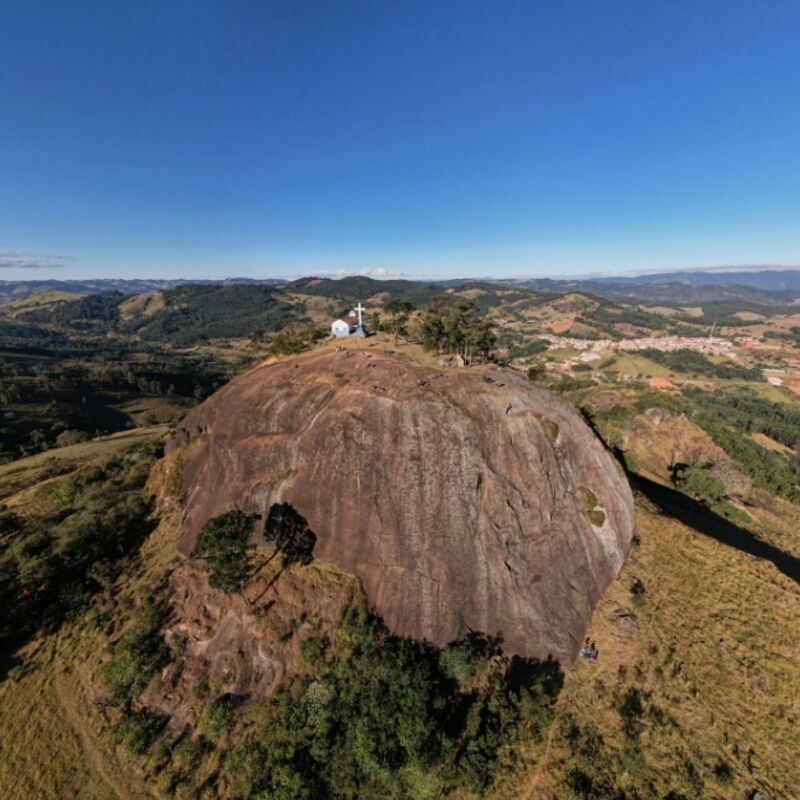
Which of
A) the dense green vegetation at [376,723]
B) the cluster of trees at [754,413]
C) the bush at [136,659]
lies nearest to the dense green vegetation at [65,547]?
the bush at [136,659]

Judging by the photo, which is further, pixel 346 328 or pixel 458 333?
pixel 346 328

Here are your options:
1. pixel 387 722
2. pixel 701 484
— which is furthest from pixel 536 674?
pixel 701 484

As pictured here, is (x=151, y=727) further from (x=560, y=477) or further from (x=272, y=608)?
(x=560, y=477)

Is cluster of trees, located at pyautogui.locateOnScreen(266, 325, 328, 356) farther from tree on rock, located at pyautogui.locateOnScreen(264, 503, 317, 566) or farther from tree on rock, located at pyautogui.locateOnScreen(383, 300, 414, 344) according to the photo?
tree on rock, located at pyautogui.locateOnScreen(264, 503, 317, 566)

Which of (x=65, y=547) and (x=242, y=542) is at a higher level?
(x=242, y=542)

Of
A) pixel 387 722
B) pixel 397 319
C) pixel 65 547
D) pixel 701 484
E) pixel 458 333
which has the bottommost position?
pixel 701 484

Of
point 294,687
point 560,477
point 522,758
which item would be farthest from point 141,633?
point 560,477

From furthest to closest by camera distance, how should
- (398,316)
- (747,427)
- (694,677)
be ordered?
1. (747,427)
2. (398,316)
3. (694,677)

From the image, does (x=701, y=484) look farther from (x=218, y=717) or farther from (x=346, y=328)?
(x=218, y=717)
